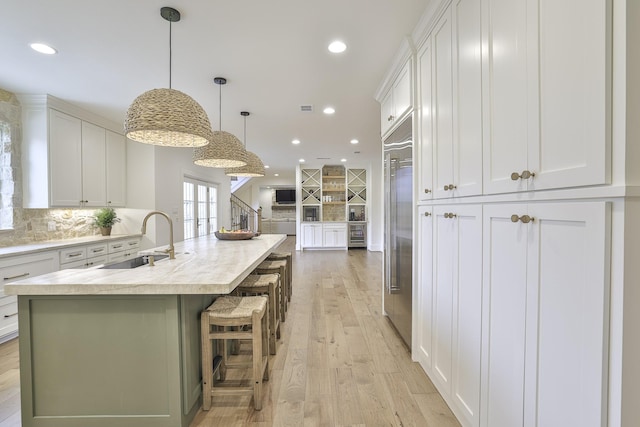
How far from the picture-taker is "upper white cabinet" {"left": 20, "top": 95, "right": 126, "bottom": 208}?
11.1ft

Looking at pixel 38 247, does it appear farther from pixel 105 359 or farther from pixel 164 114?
pixel 164 114

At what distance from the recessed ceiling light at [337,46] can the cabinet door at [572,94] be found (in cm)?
153

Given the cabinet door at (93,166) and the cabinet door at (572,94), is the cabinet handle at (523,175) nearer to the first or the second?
the cabinet door at (572,94)

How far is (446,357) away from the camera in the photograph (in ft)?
5.90

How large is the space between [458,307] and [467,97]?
1140 millimetres

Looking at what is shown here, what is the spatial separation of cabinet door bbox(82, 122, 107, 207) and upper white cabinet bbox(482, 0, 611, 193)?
4.64 metres

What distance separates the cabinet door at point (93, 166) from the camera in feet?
12.7

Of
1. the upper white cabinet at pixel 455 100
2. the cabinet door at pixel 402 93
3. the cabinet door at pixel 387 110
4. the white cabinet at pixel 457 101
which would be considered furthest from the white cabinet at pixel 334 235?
the white cabinet at pixel 457 101

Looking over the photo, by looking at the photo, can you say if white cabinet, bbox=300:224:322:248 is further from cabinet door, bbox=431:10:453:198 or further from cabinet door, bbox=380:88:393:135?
cabinet door, bbox=431:10:453:198

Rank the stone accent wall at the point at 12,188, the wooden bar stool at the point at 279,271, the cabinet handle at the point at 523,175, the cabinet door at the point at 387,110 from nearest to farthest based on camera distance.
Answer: the cabinet handle at the point at 523,175 → the cabinet door at the point at 387,110 → the wooden bar stool at the point at 279,271 → the stone accent wall at the point at 12,188


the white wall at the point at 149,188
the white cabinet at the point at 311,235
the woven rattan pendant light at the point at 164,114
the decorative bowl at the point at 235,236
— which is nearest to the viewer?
the woven rattan pendant light at the point at 164,114

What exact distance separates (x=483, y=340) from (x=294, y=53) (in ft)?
7.94

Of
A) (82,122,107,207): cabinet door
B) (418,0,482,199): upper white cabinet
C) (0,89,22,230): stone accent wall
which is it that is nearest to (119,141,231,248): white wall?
(82,122,107,207): cabinet door

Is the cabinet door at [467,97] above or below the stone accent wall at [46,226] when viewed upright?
above
